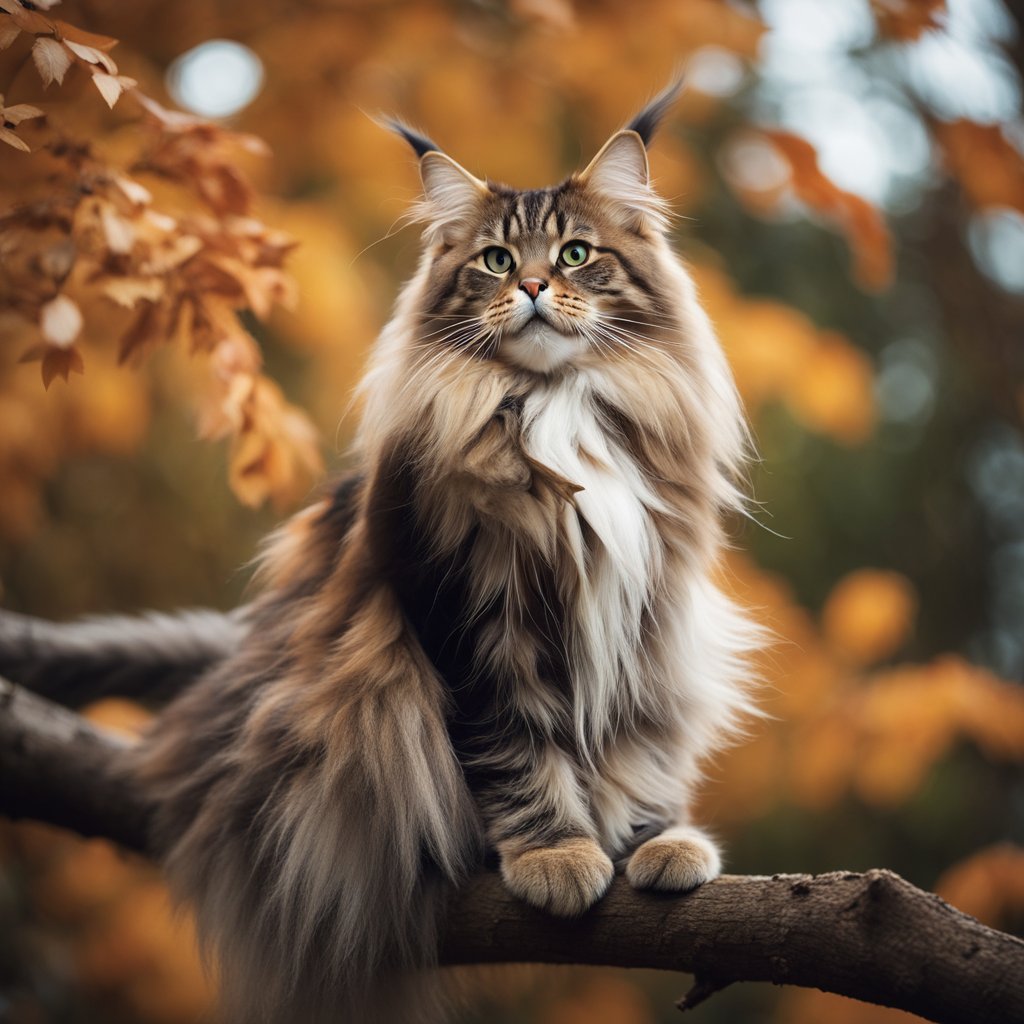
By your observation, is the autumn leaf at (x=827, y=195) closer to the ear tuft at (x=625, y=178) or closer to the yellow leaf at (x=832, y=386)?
the yellow leaf at (x=832, y=386)

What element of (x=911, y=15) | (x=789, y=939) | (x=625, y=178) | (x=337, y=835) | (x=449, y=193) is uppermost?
(x=911, y=15)

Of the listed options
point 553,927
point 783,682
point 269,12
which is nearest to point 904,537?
point 783,682

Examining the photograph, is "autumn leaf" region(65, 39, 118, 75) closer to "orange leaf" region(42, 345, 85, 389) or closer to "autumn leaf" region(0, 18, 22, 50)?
"autumn leaf" region(0, 18, 22, 50)

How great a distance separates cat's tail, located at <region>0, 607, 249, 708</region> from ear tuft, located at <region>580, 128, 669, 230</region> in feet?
4.52

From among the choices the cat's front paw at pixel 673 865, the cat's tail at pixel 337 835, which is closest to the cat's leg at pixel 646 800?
the cat's front paw at pixel 673 865

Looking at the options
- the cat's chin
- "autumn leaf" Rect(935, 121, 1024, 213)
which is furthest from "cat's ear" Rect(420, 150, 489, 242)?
"autumn leaf" Rect(935, 121, 1024, 213)

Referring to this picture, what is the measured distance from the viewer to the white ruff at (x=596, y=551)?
1.97 m

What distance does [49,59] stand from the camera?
166 cm

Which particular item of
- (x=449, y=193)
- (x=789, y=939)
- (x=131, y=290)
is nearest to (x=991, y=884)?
(x=789, y=939)

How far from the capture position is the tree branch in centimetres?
139

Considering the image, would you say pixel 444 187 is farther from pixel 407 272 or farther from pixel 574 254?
pixel 407 272

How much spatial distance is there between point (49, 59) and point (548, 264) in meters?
0.90

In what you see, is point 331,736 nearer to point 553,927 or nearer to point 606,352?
point 553,927

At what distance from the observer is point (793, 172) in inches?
128
